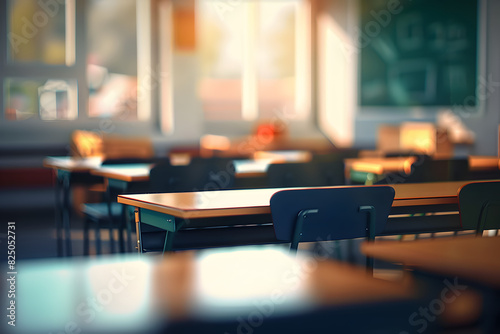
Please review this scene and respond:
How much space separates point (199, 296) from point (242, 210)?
147 centimetres

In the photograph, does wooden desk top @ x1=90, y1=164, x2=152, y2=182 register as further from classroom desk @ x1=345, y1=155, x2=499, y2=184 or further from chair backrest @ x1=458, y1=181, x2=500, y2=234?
chair backrest @ x1=458, y1=181, x2=500, y2=234

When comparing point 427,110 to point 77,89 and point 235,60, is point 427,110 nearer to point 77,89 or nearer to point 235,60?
point 235,60

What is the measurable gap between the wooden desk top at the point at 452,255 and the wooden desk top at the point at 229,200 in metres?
1.18

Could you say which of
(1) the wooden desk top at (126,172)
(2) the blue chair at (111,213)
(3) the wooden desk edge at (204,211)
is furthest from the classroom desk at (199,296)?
(2) the blue chair at (111,213)

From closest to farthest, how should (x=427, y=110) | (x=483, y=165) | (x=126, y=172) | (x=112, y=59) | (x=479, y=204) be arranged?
1. (x=479, y=204)
2. (x=126, y=172)
3. (x=483, y=165)
4. (x=112, y=59)
5. (x=427, y=110)

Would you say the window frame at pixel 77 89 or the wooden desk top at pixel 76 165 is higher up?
the window frame at pixel 77 89

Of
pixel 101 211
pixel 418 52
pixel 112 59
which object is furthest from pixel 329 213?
pixel 418 52

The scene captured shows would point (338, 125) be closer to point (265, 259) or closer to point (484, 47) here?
point (484, 47)

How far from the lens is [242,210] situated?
6.95ft

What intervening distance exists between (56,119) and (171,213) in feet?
Result: 17.4

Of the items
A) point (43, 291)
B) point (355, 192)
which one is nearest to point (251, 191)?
point (355, 192)

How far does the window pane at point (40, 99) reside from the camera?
6840 millimetres

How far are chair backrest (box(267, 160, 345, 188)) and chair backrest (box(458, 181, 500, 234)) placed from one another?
1073 mm

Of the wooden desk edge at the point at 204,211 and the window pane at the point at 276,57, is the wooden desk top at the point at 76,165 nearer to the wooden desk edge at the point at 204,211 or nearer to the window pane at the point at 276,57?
the wooden desk edge at the point at 204,211
